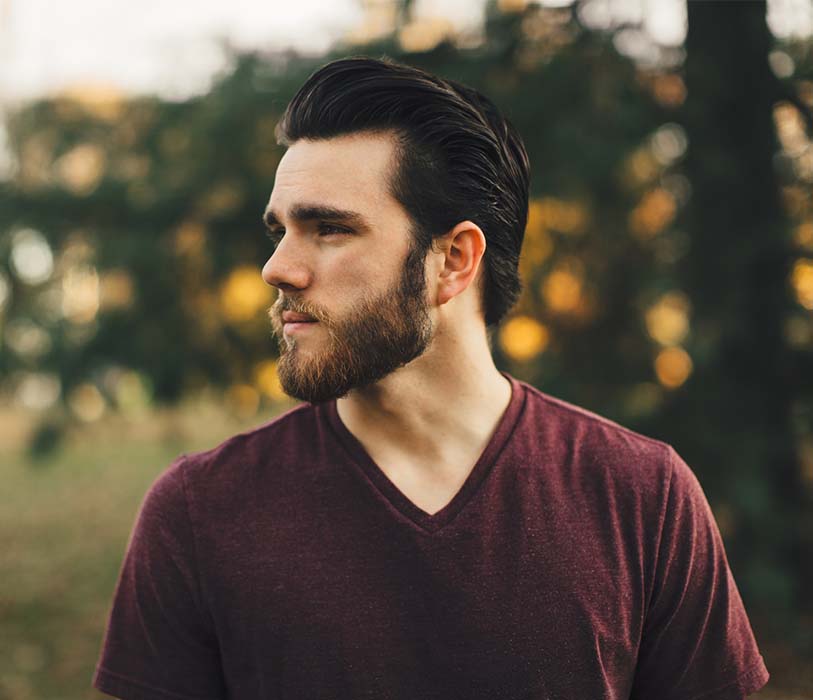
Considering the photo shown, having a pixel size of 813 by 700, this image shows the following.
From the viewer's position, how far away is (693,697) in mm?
1801

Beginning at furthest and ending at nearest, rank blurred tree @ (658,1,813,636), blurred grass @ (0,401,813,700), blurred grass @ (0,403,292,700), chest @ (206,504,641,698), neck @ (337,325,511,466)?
blurred grass @ (0,403,292,700) < blurred grass @ (0,401,813,700) < blurred tree @ (658,1,813,636) < neck @ (337,325,511,466) < chest @ (206,504,641,698)

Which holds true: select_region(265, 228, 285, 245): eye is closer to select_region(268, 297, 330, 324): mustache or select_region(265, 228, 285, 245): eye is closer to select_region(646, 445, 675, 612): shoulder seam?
select_region(268, 297, 330, 324): mustache

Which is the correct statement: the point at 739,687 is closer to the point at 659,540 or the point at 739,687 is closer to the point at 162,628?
the point at 659,540

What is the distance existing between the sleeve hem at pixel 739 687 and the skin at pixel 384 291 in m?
0.66

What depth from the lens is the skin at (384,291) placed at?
72.0 inches

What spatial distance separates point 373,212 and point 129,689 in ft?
3.51

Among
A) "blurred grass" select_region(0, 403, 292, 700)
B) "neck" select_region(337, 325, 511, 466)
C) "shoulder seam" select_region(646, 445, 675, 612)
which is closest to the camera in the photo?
"shoulder seam" select_region(646, 445, 675, 612)

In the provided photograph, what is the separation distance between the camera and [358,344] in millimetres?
1828

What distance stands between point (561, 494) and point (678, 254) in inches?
141

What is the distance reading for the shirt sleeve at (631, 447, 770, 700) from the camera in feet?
5.87

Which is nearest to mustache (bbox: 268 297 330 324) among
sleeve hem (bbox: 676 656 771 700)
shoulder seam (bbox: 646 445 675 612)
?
shoulder seam (bbox: 646 445 675 612)

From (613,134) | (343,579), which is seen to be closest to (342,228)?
(343,579)

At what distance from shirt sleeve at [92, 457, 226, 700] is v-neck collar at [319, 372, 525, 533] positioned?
1.20 feet

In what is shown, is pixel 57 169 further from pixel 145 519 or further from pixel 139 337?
pixel 145 519
